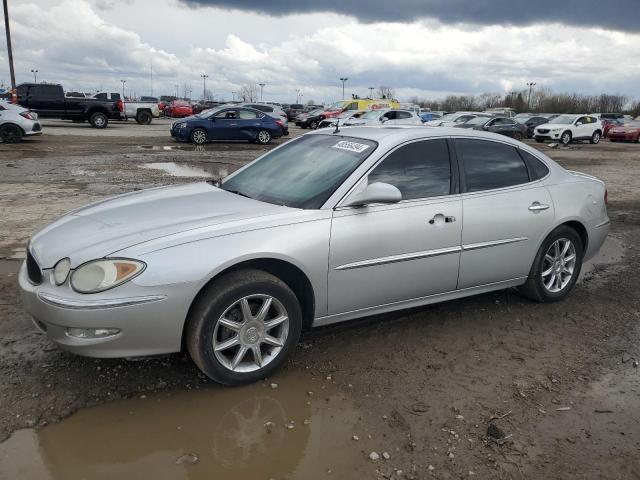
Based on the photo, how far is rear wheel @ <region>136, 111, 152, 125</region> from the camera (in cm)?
3401

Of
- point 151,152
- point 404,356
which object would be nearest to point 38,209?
point 404,356

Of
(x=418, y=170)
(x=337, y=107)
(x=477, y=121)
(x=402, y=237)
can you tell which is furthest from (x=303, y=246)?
(x=337, y=107)

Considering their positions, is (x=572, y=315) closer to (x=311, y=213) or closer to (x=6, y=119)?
(x=311, y=213)

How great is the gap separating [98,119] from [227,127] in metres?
9.96

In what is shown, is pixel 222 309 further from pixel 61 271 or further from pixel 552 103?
pixel 552 103

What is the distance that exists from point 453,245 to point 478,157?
2.85ft

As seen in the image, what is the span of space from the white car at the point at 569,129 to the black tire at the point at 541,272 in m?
26.0

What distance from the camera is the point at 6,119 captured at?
57.9 feet

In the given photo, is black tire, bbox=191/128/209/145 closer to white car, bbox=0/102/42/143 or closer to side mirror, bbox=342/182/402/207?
white car, bbox=0/102/42/143

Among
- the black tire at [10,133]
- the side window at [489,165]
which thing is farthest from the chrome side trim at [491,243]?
the black tire at [10,133]

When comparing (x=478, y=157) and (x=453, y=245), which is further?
(x=478, y=157)

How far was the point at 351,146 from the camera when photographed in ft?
13.8

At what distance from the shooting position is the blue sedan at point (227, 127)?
21.0 m

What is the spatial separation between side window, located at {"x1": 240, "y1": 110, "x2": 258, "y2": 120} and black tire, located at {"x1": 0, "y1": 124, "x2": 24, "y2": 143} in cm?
793
